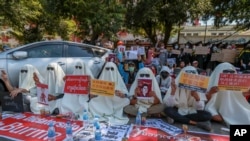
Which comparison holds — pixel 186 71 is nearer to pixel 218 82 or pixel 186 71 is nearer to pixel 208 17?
pixel 218 82

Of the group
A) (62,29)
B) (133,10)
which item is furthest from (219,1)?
(62,29)

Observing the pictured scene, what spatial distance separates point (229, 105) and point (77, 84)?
9.99 ft

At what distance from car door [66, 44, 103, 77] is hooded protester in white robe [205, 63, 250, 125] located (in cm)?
308

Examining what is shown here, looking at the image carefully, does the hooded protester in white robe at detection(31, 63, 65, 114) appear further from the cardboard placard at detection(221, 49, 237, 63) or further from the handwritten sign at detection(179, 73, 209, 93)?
the cardboard placard at detection(221, 49, 237, 63)

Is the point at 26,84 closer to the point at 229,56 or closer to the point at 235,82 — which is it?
the point at 235,82

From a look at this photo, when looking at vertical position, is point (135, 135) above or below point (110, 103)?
below

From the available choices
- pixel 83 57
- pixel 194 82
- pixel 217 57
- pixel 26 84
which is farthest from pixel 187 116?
pixel 217 57

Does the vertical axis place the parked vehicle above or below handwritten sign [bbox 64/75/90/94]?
above

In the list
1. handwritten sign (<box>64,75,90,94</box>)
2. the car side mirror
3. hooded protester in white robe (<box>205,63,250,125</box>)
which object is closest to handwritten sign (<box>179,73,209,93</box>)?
hooded protester in white robe (<box>205,63,250,125</box>)

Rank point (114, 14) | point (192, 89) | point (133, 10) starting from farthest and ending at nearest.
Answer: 1. point (133, 10)
2. point (114, 14)
3. point (192, 89)

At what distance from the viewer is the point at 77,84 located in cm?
555

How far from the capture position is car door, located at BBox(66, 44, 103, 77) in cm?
704

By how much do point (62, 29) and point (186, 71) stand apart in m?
17.6

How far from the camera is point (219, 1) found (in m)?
18.6
